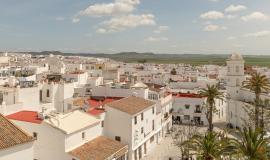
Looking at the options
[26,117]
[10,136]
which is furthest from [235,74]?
[10,136]

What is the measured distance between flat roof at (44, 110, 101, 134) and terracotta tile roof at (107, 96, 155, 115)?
4.08m

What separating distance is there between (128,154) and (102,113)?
6.42m

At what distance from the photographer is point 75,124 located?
39.3 metres

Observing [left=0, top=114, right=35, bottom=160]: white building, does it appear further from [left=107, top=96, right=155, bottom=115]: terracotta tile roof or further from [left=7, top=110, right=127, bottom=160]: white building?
[left=107, top=96, right=155, bottom=115]: terracotta tile roof

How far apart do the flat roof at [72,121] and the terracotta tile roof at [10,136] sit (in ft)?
22.9

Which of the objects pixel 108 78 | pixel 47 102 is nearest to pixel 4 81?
pixel 47 102

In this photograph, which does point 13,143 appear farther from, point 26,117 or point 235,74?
point 235,74

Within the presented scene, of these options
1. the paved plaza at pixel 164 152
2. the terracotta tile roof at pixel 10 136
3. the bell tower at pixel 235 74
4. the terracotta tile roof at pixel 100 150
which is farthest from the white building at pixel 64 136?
the bell tower at pixel 235 74

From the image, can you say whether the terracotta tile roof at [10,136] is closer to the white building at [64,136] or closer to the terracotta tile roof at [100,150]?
the white building at [64,136]

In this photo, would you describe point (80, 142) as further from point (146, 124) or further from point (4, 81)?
point (4, 81)

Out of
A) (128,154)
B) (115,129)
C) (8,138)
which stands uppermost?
(8,138)

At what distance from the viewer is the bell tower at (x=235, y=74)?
7006 centimetres

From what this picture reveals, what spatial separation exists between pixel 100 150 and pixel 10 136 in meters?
12.8

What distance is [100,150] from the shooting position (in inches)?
1550
